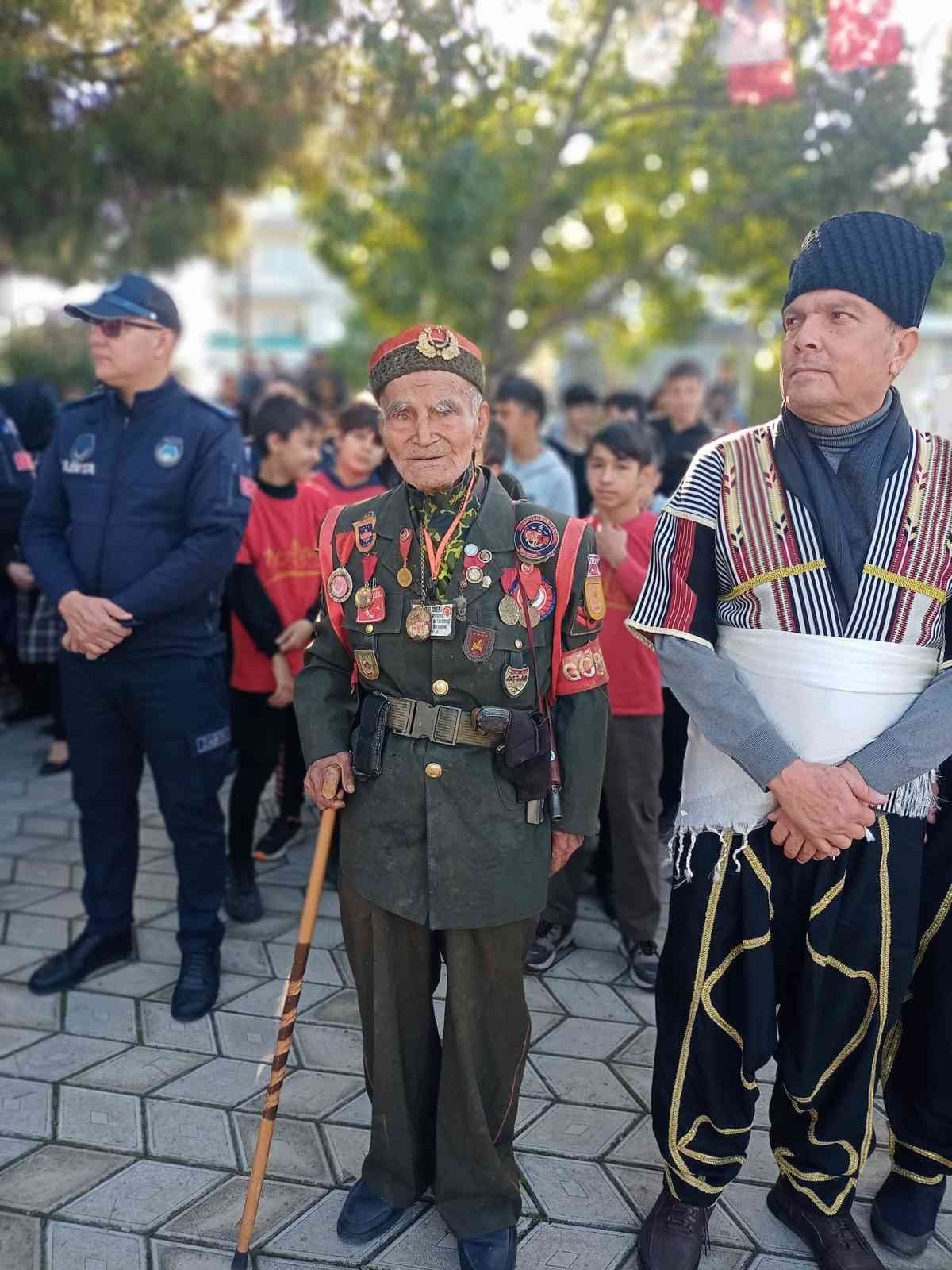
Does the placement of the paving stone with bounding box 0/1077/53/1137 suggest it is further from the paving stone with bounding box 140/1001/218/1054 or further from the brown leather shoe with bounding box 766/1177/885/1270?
the brown leather shoe with bounding box 766/1177/885/1270

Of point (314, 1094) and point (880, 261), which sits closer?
point (880, 261)

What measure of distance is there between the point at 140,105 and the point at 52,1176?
5605mm

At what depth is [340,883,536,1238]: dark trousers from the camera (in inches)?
94.3

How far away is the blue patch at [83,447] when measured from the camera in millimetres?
3434

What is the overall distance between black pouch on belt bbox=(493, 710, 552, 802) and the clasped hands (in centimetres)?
A: 47

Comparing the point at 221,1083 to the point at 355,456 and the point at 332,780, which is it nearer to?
the point at 332,780

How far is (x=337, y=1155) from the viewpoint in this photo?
110 inches

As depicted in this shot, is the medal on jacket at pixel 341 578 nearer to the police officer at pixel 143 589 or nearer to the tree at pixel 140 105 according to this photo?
the police officer at pixel 143 589

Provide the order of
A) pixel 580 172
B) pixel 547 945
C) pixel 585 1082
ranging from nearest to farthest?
pixel 585 1082, pixel 547 945, pixel 580 172

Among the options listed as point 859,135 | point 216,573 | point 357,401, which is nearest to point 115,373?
point 216,573

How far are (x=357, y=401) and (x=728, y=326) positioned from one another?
108ft

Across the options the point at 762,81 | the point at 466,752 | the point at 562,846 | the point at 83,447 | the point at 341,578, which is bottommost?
the point at 562,846

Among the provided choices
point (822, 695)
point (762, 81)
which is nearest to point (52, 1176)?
point (822, 695)

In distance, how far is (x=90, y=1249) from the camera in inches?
95.9
